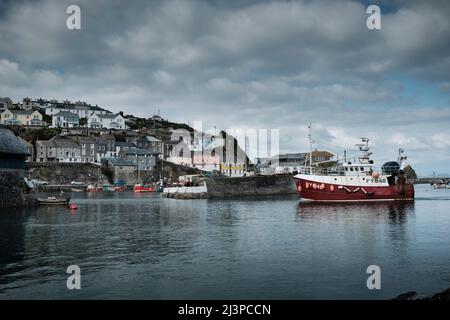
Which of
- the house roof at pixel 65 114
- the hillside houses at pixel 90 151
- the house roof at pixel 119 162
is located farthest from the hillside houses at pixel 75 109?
the house roof at pixel 119 162

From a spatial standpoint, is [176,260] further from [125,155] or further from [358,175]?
[125,155]

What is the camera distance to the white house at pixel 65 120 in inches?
5556

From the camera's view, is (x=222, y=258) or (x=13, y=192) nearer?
(x=222, y=258)

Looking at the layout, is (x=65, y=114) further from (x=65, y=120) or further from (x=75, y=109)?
(x=75, y=109)

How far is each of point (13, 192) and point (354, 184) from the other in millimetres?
48147

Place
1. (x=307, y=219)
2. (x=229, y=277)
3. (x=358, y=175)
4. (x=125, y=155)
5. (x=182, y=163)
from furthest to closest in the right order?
(x=182, y=163)
(x=125, y=155)
(x=358, y=175)
(x=307, y=219)
(x=229, y=277)

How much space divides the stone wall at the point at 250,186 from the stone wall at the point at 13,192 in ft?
114

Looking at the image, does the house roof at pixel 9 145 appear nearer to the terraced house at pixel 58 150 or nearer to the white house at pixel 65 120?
the terraced house at pixel 58 150

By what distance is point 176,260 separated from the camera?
2064cm

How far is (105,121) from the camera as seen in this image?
498ft

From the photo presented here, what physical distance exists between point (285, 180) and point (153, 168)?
56204 mm

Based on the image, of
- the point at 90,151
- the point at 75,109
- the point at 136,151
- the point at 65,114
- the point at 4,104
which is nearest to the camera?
the point at 90,151

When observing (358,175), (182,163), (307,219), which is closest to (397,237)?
(307,219)

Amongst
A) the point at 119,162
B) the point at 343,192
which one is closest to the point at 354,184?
the point at 343,192
